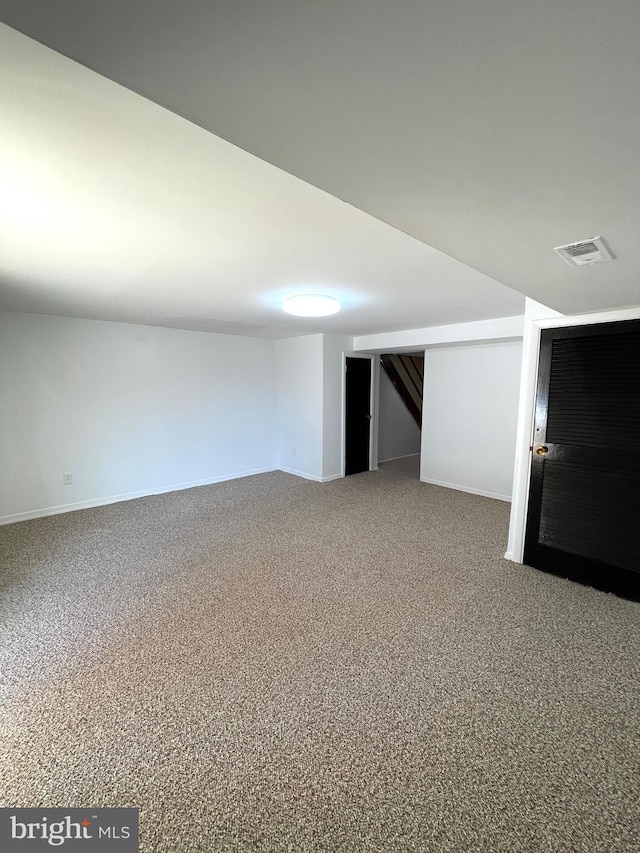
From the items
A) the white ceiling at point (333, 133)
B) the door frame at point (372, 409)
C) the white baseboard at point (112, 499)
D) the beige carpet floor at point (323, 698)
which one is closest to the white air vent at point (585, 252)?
the white ceiling at point (333, 133)

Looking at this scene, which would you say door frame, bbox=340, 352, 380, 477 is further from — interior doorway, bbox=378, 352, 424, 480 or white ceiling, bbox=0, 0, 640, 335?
white ceiling, bbox=0, 0, 640, 335

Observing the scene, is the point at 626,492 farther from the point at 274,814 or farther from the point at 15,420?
the point at 15,420

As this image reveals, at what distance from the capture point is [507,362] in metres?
4.60

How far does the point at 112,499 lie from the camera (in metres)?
4.55

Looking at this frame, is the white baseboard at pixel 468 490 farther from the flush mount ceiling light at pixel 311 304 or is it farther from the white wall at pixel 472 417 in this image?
the flush mount ceiling light at pixel 311 304

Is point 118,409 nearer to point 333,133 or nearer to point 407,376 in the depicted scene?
point 333,133

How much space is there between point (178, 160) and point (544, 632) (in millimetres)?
2975

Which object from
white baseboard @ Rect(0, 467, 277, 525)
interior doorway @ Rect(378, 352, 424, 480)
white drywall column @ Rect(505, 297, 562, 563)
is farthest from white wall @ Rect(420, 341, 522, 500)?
white baseboard @ Rect(0, 467, 277, 525)

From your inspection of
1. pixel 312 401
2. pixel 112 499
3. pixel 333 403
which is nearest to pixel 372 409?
pixel 333 403

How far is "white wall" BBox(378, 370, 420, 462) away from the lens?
22.5ft

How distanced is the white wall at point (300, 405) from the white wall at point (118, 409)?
0.31m

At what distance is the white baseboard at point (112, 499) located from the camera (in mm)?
3929

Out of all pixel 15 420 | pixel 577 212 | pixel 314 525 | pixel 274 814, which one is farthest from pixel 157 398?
pixel 577 212

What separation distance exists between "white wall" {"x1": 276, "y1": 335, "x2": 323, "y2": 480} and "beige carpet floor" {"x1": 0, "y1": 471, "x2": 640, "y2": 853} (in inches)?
98.3
